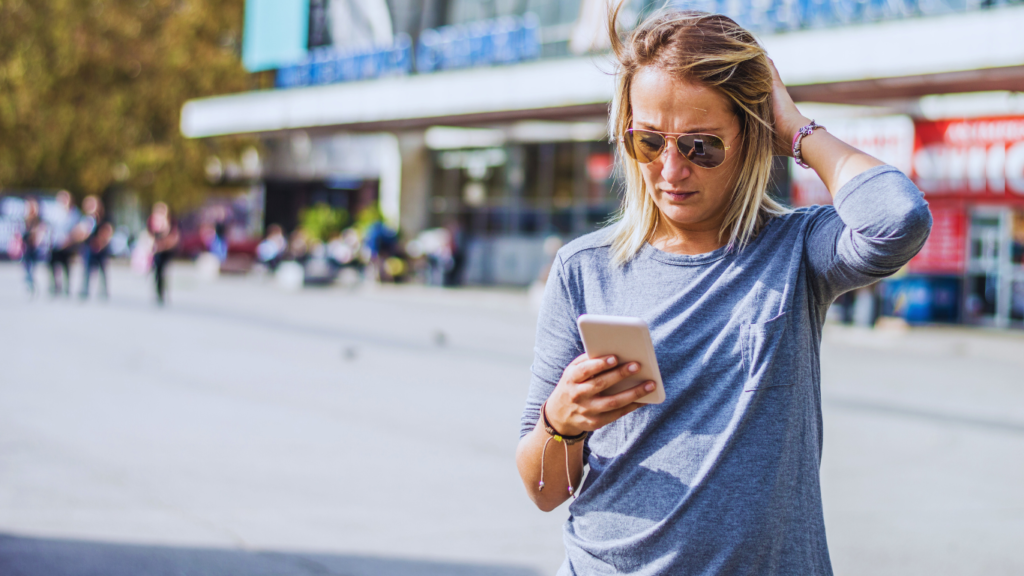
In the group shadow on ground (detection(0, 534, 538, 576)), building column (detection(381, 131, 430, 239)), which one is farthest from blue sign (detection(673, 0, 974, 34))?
shadow on ground (detection(0, 534, 538, 576))

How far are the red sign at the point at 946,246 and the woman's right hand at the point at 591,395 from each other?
1853cm

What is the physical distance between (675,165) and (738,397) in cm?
43

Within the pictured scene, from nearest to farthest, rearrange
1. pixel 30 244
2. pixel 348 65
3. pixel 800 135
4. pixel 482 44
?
pixel 800 135
pixel 30 244
pixel 482 44
pixel 348 65

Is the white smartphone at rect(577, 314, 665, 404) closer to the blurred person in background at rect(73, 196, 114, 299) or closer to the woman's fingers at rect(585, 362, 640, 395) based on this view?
the woman's fingers at rect(585, 362, 640, 395)

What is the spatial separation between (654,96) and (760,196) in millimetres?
266

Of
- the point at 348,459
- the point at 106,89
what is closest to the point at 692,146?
the point at 348,459

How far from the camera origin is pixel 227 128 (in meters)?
30.7

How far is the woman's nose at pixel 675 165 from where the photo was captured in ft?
5.71

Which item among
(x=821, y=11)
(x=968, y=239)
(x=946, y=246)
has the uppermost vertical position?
(x=821, y=11)

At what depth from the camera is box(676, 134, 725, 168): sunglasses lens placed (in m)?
1.72

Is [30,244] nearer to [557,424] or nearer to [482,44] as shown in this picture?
[482,44]

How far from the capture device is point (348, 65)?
29.3m

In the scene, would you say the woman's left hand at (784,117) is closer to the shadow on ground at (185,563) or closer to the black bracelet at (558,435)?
the black bracelet at (558,435)

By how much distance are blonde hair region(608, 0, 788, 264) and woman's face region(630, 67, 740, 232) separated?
2 centimetres
